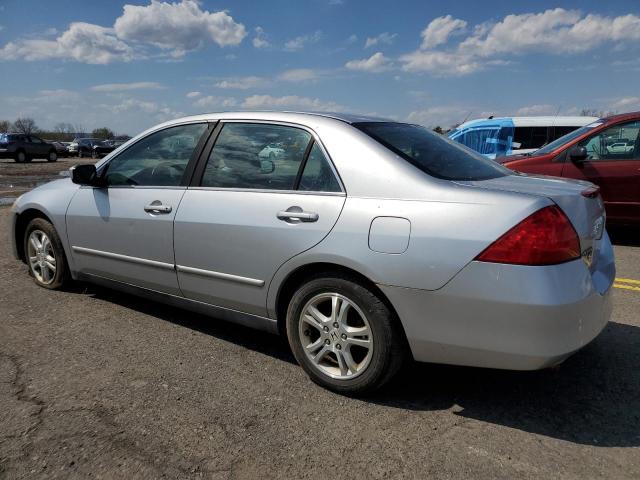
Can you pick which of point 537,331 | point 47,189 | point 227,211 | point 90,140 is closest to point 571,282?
point 537,331

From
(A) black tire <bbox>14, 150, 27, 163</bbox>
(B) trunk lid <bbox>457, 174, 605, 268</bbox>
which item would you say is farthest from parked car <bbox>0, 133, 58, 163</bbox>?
(B) trunk lid <bbox>457, 174, 605, 268</bbox>

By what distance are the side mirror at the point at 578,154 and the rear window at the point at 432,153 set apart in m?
3.96

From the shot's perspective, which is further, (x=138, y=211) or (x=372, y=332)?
(x=138, y=211)

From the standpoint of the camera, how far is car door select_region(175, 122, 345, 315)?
2.88 metres

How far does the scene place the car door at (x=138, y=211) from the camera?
11.6 ft

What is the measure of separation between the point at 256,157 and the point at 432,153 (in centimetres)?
106

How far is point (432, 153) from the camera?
308 cm

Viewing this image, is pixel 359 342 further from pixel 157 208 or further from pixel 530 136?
pixel 530 136

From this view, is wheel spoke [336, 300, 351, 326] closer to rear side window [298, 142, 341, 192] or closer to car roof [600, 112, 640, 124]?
Answer: rear side window [298, 142, 341, 192]

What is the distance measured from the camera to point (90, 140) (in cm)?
4253

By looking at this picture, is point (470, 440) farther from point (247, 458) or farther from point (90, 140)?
point (90, 140)

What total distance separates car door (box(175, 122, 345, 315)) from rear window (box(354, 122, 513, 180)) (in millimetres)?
388

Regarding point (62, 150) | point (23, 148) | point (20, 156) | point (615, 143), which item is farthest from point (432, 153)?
point (62, 150)

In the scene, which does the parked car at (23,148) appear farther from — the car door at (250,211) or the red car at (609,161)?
the car door at (250,211)
